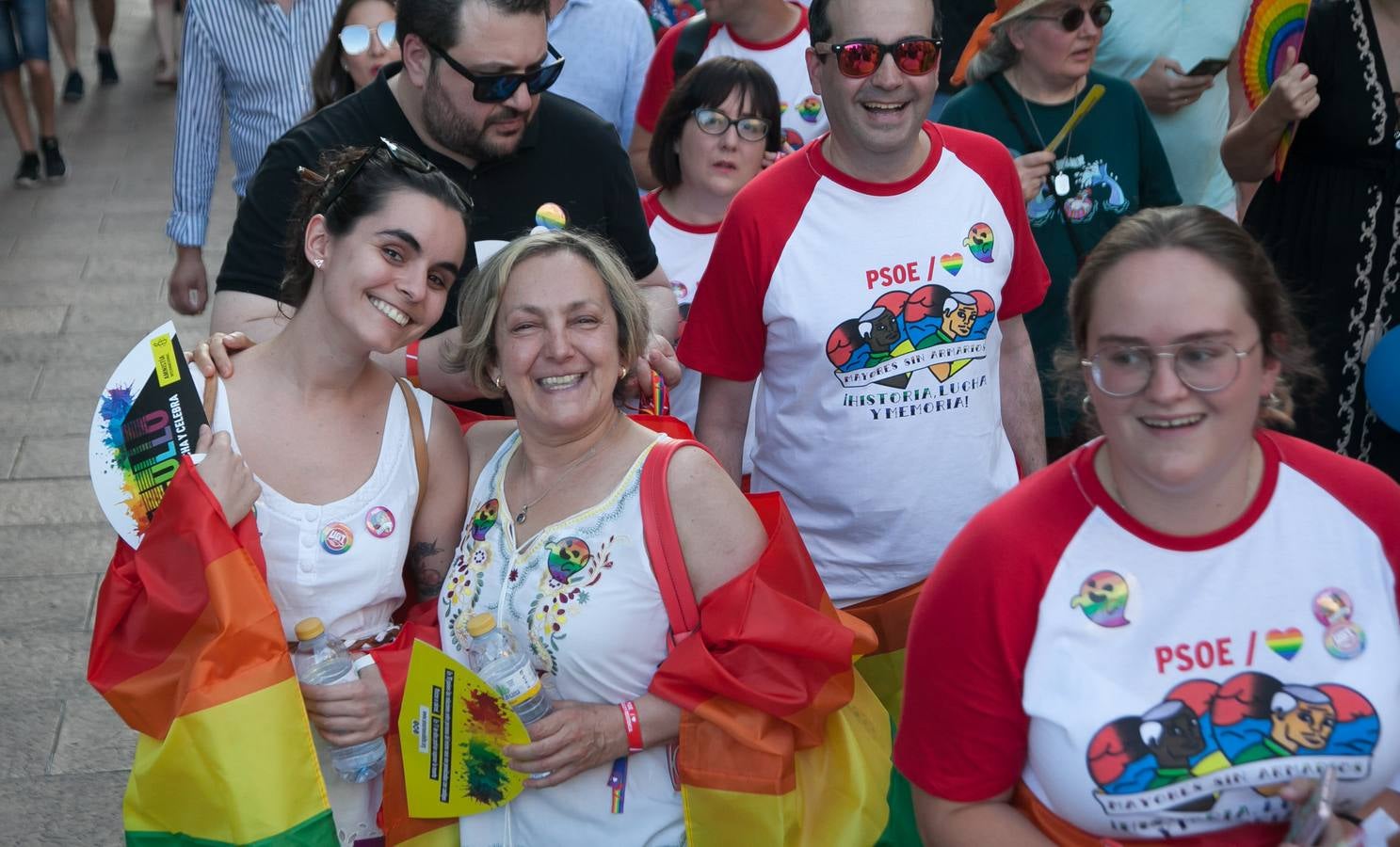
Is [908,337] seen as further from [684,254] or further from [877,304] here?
[684,254]

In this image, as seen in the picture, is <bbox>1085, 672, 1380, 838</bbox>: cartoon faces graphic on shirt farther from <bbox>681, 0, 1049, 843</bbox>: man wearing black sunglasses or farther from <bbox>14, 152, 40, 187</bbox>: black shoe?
<bbox>14, 152, 40, 187</bbox>: black shoe

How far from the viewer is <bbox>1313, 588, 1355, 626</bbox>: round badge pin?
214 centimetres

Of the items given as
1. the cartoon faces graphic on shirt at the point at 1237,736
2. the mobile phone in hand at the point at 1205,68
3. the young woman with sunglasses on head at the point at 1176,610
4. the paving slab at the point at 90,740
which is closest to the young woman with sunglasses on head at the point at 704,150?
the mobile phone in hand at the point at 1205,68

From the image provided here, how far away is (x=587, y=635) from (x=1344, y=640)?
1223 mm

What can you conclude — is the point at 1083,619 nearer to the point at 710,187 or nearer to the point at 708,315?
the point at 708,315

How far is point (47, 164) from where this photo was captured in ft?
32.2

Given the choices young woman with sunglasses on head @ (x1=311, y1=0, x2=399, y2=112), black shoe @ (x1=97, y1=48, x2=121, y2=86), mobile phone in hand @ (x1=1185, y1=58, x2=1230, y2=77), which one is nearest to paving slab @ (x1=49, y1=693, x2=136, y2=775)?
young woman with sunglasses on head @ (x1=311, y1=0, x2=399, y2=112)

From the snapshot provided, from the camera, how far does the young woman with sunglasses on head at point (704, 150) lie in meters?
4.40

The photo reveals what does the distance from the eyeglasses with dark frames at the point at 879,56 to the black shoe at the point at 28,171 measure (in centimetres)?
804

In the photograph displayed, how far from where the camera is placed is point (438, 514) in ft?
9.74

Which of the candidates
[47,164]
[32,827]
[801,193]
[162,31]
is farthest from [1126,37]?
[162,31]

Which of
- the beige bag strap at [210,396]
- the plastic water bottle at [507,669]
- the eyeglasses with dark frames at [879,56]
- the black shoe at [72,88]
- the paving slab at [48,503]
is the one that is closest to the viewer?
the plastic water bottle at [507,669]

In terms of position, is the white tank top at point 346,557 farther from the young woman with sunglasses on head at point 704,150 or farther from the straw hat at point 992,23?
the straw hat at point 992,23

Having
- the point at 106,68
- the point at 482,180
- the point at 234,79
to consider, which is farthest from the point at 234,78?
the point at 106,68
